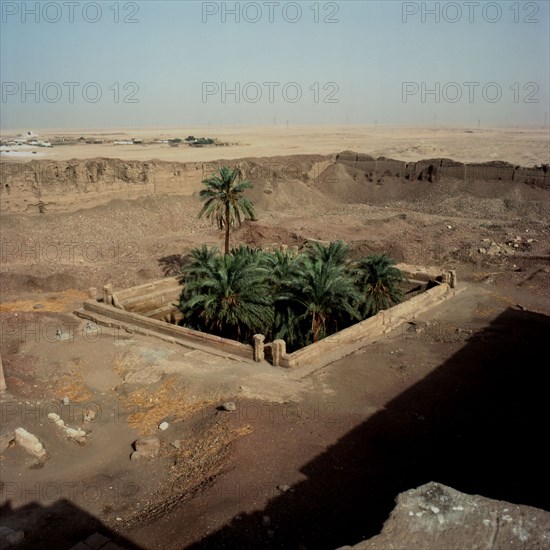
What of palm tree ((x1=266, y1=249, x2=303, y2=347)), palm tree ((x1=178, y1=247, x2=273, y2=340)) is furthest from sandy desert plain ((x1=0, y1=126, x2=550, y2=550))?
palm tree ((x1=266, y1=249, x2=303, y2=347))

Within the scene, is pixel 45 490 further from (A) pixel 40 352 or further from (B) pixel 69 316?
(B) pixel 69 316

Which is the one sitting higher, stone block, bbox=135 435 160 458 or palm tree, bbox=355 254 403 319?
palm tree, bbox=355 254 403 319

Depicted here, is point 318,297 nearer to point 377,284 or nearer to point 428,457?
point 377,284

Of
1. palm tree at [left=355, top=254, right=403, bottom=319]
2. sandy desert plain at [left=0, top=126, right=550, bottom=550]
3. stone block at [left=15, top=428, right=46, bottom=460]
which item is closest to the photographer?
sandy desert plain at [left=0, top=126, right=550, bottom=550]

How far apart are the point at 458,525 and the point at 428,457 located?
759cm

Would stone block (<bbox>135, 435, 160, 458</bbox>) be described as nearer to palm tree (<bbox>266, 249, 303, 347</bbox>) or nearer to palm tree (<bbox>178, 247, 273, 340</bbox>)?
palm tree (<bbox>178, 247, 273, 340</bbox>)

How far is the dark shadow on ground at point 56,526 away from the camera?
380 inches

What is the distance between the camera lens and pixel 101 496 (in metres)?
11.2

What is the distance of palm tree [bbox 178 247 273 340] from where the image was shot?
67.2 feet

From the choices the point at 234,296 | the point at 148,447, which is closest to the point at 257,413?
the point at 148,447

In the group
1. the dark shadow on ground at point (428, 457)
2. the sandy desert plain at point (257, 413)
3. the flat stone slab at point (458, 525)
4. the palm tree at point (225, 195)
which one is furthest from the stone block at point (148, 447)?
the palm tree at point (225, 195)

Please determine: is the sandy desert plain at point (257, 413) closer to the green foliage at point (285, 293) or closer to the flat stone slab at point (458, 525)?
the flat stone slab at point (458, 525)

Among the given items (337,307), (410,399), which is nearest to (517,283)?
(337,307)

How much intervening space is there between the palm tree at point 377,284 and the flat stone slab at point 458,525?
1742 centimetres
